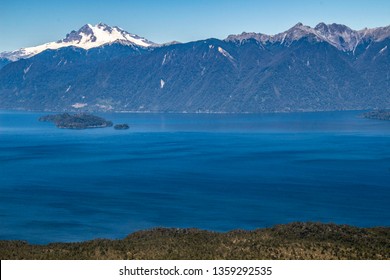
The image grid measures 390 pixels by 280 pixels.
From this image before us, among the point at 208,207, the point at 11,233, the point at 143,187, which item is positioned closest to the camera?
the point at 11,233

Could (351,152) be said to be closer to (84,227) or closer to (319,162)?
(319,162)

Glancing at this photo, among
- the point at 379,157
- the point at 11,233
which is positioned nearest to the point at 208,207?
the point at 11,233

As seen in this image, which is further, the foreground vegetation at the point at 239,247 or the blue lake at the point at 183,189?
the blue lake at the point at 183,189

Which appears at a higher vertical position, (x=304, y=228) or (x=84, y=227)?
(x=304, y=228)

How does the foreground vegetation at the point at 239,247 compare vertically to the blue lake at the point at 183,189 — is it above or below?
above

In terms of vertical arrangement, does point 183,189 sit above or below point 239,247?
below

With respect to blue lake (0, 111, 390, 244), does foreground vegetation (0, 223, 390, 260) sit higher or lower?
higher

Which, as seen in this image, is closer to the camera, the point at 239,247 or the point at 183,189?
the point at 239,247

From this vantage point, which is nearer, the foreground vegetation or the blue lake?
the foreground vegetation
